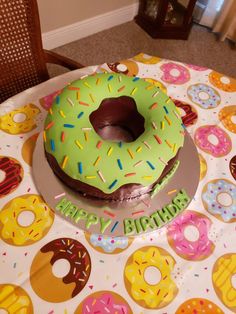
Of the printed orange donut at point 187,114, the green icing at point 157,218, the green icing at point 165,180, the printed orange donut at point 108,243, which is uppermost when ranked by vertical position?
the printed orange donut at point 187,114

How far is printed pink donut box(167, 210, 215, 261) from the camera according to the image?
0.78 meters

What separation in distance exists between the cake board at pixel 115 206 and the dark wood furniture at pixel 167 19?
174 centimetres

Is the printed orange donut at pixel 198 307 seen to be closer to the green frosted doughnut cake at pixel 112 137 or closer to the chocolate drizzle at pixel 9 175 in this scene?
the green frosted doughnut cake at pixel 112 137

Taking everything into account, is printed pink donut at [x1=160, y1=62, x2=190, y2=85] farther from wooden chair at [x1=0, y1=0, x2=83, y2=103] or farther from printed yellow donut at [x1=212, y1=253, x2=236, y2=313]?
printed yellow donut at [x1=212, y1=253, x2=236, y2=313]

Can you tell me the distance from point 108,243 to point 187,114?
1.64 ft

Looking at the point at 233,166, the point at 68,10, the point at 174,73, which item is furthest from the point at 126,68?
the point at 68,10

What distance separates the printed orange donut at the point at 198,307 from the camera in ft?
2.32

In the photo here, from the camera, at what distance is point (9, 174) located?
851 mm

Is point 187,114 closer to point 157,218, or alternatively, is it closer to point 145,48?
point 157,218

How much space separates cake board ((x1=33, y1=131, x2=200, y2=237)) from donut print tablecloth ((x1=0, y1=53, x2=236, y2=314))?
22mm

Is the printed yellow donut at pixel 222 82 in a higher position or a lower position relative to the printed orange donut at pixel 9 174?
higher

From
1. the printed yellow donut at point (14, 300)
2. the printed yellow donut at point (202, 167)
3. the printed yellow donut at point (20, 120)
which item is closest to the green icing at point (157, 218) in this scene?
the printed yellow donut at point (202, 167)

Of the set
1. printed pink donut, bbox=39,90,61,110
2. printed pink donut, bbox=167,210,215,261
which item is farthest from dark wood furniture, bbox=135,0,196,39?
printed pink donut, bbox=167,210,215,261

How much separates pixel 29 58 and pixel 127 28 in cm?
143
